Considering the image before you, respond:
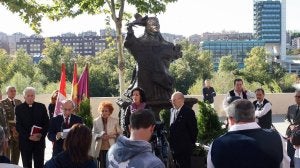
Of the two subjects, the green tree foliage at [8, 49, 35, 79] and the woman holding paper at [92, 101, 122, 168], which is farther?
the green tree foliage at [8, 49, 35, 79]

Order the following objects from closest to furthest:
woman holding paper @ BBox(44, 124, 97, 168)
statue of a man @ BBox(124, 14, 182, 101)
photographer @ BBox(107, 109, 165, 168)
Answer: photographer @ BBox(107, 109, 165, 168) → woman holding paper @ BBox(44, 124, 97, 168) → statue of a man @ BBox(124, 14, 182, 101)

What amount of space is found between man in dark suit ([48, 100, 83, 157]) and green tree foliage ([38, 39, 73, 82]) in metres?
43.3

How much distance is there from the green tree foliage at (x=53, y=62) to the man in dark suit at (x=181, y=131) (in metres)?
43.3

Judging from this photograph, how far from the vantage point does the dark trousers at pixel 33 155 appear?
7707mm

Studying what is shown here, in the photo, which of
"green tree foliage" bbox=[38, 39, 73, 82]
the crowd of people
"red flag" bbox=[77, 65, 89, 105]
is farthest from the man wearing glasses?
"green tree foliage" bbox=[38, 39, 73, 82]

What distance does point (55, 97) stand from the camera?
942 cm

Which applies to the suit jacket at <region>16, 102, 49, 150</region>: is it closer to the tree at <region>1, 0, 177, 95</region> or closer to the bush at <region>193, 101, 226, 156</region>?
the bush at <region>193, 101, 226, 156</region>

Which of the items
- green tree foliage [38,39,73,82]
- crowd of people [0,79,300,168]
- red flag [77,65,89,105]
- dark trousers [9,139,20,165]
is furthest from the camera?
green tree foliage [38,39,73,82]

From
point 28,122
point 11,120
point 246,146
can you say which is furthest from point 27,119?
point 246,146

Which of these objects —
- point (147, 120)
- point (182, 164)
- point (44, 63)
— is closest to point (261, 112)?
point (182, 164)

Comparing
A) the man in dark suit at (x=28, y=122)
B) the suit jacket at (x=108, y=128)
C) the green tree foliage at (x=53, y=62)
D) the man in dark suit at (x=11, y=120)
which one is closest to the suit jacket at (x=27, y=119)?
the man in dark suit at (x=28, y=122)

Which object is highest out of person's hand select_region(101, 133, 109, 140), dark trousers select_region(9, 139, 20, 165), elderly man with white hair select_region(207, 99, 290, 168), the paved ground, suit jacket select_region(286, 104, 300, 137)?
elderly man with white hair select_region(207, 99, 290, 168)

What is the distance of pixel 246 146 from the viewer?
11.2 ft

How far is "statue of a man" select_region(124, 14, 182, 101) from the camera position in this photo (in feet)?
28.0
